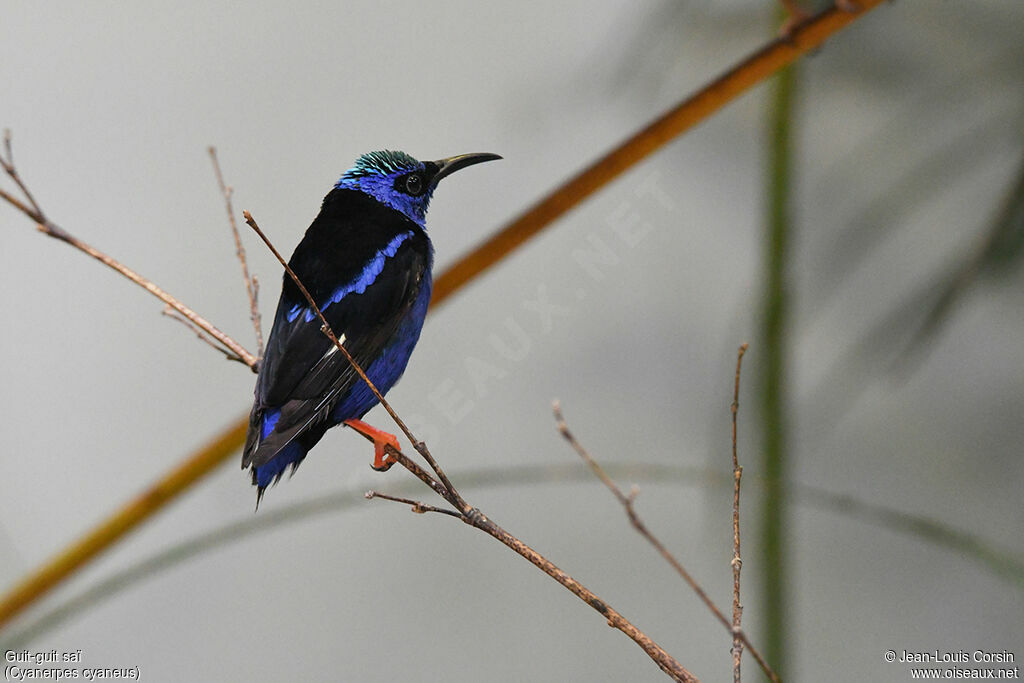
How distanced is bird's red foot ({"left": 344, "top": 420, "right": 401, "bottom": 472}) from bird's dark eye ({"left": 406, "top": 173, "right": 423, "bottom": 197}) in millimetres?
225

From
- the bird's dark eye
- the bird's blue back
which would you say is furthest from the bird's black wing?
the bird's dark eye

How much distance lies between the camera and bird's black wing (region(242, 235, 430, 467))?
2.12ft

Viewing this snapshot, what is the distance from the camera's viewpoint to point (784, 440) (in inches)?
46.6

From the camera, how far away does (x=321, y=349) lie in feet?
2.16

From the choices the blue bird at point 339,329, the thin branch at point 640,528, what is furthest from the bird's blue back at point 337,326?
the thin branch at point 640,528

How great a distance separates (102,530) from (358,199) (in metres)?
0.46

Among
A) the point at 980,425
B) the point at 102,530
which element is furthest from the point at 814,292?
the point at 102,530

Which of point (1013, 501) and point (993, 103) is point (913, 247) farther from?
point (1013, 501)

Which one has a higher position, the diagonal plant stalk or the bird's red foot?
the diagonal plant stalk

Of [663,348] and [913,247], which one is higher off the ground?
[913,247]

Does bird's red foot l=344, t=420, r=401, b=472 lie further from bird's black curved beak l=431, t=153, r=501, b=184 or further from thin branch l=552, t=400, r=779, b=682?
bird's black curved beak l=431, t=153, r=501, b=184

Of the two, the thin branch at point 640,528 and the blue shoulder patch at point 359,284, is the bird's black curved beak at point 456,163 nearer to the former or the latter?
the blue shoulder patch at point 359,284

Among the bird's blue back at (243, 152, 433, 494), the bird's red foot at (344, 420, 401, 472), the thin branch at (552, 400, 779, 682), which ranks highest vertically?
the bird's blue back at (243, 152, 433, 494)

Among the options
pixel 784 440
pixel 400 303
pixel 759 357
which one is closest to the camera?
pixel 400 303
